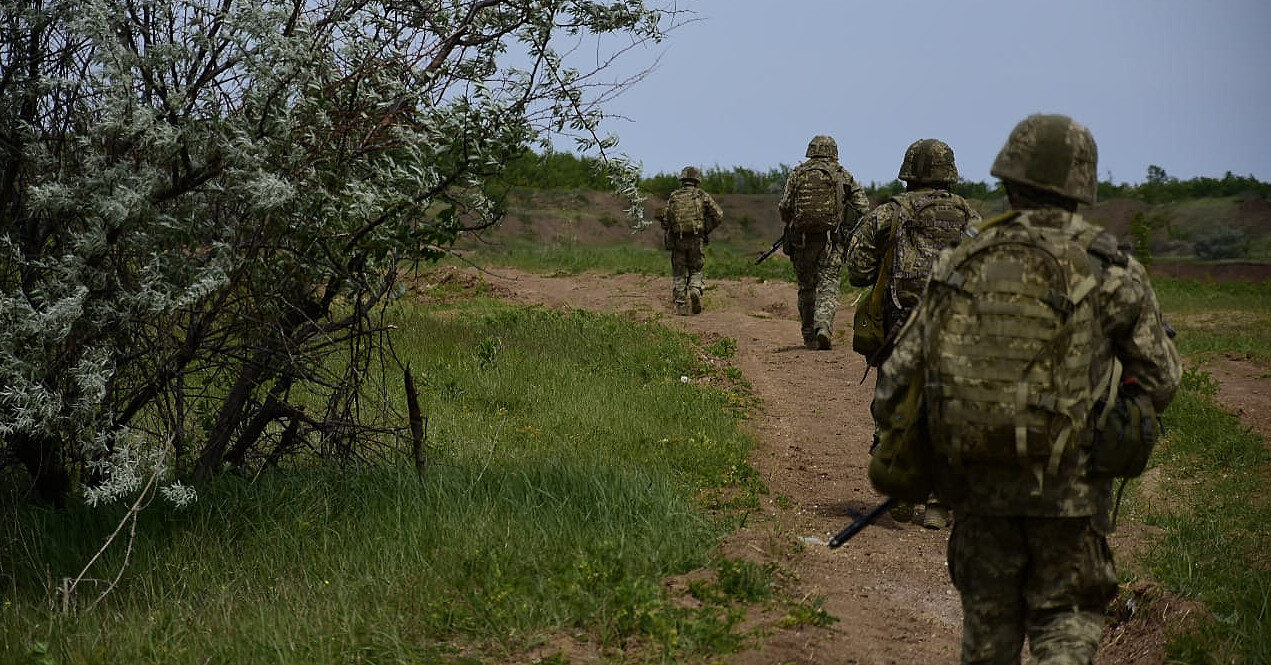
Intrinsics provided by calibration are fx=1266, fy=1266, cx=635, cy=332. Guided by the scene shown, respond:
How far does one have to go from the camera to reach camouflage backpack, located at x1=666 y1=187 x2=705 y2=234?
1738 cm

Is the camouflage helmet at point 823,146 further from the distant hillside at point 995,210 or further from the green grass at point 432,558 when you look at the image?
the distant hillside at point 995,210

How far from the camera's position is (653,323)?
53.7 feet

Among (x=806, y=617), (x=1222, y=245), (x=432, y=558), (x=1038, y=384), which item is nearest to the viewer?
(x=1038, y=384)

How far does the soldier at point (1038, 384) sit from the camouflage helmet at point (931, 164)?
293 cm

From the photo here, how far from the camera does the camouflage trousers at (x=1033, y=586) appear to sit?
3.95 metres

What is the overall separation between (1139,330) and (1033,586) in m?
0.88

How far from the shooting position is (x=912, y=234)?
690 centimetres

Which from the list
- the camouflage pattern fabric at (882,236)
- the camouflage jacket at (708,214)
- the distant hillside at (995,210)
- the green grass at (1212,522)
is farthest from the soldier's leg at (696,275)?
the camouflage pattern fabric at (882,236)

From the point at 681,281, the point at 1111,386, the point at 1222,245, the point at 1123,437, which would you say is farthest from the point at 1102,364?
the point at 1222,245

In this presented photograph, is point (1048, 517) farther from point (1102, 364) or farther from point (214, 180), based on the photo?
point (214, 180)

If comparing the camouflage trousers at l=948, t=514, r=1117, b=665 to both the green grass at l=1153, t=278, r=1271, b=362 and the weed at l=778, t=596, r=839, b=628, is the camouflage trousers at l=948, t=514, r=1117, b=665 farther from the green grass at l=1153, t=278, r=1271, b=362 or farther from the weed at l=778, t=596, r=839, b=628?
the green grass at l=1153, t=278, r=1271, b=362

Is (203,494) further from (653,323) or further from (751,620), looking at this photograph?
(653,323)

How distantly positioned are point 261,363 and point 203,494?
76 centimetres

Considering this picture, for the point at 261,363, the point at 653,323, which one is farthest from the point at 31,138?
the point at 653,323
